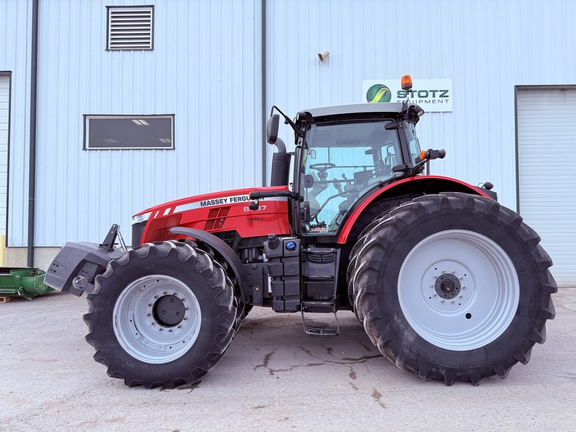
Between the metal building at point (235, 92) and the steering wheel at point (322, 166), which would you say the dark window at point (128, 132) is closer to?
the metal building at point (235, 92)

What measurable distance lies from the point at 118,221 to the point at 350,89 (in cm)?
484

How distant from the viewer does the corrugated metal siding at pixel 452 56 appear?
7086 millimetres

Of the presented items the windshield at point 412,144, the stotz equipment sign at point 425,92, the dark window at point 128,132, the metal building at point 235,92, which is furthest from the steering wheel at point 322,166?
the dark window at point 128,132

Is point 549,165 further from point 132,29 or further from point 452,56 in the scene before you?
point 132,29

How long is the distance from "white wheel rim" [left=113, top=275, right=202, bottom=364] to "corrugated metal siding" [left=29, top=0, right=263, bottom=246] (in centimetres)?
436

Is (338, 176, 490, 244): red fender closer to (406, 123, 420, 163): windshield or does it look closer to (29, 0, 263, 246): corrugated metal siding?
(406, 123, 420, 163): windshield

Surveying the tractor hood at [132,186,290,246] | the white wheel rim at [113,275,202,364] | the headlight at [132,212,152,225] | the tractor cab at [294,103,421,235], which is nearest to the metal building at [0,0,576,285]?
the headlight at [132,212,152,225]

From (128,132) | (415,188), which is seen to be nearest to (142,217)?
(415,188)

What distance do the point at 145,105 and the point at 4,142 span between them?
284cm

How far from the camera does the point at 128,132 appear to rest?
7188mm

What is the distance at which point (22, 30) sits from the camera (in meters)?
7.31

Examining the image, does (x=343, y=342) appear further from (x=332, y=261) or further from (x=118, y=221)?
(x=118, y=221)

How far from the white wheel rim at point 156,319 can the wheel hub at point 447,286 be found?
174 centimetres

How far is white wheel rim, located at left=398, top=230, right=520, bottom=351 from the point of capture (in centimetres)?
277
